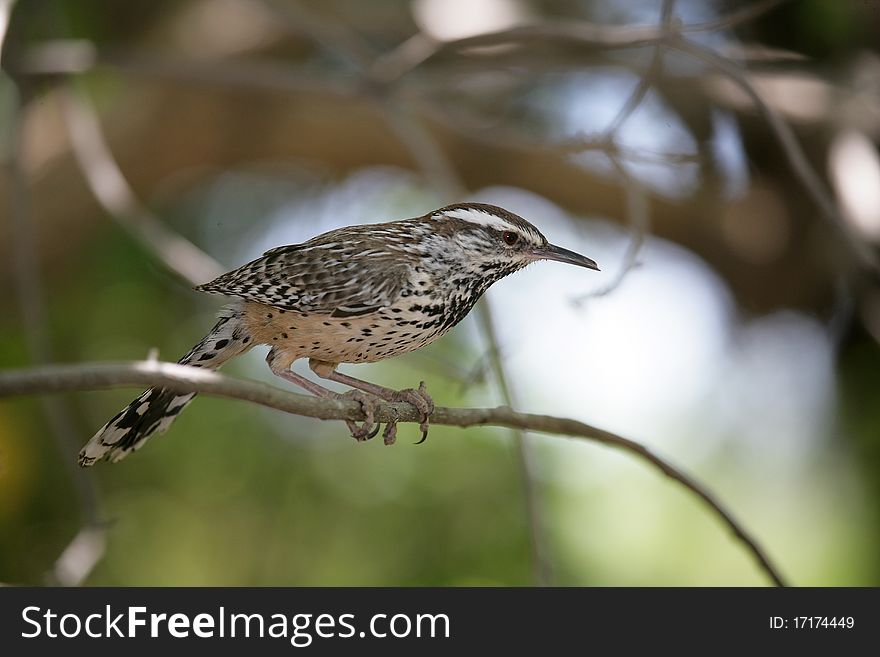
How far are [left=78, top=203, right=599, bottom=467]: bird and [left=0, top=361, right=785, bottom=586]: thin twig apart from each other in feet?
0.55

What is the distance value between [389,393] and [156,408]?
1.83ft

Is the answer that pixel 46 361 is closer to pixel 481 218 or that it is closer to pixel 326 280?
pixel 326 280

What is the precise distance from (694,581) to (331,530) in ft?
6.39

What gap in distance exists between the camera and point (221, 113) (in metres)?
5.98

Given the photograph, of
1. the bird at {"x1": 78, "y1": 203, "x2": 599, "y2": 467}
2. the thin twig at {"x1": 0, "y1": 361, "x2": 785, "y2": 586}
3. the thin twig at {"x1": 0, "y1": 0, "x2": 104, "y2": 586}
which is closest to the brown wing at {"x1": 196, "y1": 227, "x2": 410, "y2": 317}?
the bird at {"x1": 78, "y1": 203, "x2": 599, "y2": 467}

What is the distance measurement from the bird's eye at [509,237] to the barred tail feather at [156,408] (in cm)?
67

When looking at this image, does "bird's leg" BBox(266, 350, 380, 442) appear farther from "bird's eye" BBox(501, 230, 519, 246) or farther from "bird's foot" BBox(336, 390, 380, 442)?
"bird's eye" BBox(501, 230, 519, 246)

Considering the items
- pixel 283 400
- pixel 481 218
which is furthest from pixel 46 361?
pixel 283 400

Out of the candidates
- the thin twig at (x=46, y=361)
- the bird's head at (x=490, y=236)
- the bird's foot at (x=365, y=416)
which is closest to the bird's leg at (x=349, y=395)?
the bird's foot at (x=365, y=416)

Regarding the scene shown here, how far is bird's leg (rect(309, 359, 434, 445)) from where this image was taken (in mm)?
2342

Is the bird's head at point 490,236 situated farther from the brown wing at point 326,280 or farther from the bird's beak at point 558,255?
the brown wing at point 326,280

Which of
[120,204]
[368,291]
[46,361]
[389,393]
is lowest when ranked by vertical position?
[389,393]

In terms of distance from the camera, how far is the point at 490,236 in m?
2.48

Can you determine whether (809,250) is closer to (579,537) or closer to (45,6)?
(579,537)
